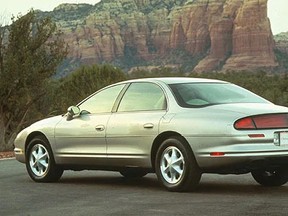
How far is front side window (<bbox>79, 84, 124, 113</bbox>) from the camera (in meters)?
9.74

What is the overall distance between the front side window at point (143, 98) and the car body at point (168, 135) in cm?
2

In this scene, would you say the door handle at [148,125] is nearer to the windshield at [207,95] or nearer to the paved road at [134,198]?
the windshield at [207,95]

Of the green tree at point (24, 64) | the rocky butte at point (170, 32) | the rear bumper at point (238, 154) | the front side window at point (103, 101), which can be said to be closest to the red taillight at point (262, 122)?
the rear bumper at point (238, 154)

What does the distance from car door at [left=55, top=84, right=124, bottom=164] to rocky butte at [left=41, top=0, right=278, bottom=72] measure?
11741 cm

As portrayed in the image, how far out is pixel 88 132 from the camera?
31.8ft

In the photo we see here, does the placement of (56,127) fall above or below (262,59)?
above

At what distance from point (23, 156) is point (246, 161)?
3.96 m

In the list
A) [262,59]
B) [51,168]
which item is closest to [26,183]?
[51,168]

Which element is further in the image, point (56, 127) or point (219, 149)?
point (56, 127)

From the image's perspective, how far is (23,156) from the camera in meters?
10.7

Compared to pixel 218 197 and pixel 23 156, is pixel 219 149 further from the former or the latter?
pixel 23 156

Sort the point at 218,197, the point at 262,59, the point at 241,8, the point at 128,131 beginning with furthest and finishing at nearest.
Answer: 1. the point at 241,8
2. the point at 262,59
3. the point at 128,131
4. the point at 218,197

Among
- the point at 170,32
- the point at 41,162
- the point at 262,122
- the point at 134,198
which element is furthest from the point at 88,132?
the point at 170,32

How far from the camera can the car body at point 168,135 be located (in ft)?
26.4
